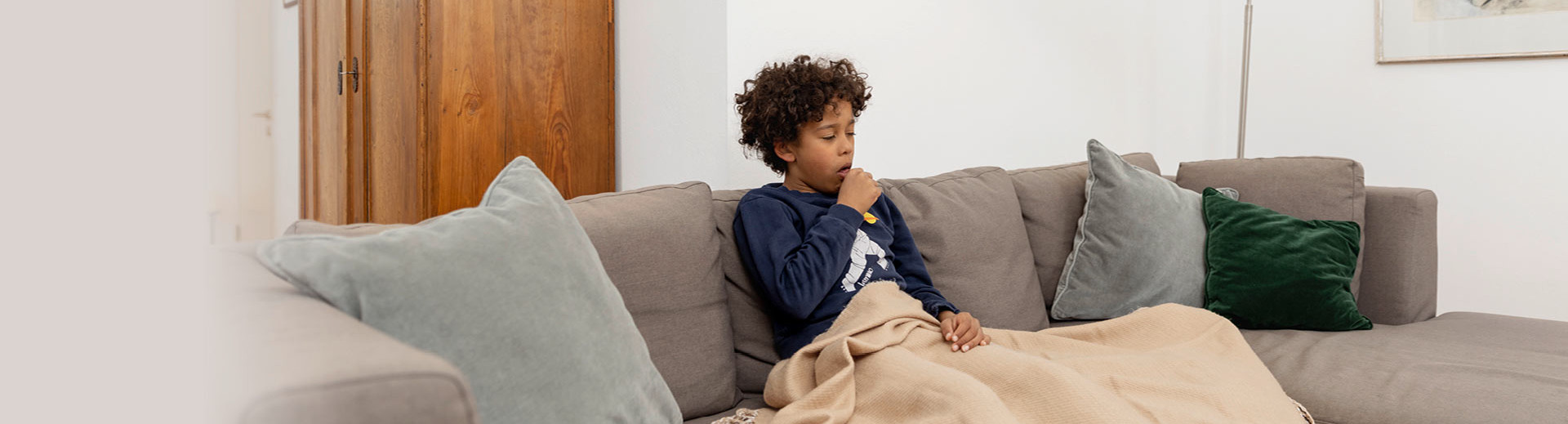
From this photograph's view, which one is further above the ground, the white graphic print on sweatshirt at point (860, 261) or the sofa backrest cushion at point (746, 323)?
the white graphic print on sweatshirt at point (860, 261)

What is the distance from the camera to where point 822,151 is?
1.65 metres

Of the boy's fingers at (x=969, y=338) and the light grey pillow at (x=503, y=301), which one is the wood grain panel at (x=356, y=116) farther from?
the boy's fingers at (x=969, y=338)

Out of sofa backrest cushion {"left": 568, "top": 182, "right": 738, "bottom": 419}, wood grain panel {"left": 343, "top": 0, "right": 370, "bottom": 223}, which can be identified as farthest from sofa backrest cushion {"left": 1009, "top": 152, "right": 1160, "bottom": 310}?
wood grain panel {"left": 343, "top": 0, "right": 370, "bottom": 223}

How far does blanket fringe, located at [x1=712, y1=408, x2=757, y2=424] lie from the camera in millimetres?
1269

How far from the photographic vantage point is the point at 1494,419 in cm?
135

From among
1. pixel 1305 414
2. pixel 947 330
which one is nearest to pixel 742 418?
pixel 947 330

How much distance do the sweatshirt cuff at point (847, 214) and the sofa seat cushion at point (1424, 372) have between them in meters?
0.77

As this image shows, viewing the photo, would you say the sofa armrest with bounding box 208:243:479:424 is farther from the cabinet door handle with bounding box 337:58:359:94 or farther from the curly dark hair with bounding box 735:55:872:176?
the cabinet door handle with bounding box 337:58:359:94

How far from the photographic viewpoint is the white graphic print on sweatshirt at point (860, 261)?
1.52m

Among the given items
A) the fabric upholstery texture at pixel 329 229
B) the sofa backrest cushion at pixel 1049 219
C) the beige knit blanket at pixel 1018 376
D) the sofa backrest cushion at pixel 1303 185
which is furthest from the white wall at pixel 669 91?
the sofa backrest cushion at pixel 1303 185

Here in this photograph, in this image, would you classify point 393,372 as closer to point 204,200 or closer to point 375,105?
point 204,200

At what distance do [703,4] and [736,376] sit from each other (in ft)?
3.18

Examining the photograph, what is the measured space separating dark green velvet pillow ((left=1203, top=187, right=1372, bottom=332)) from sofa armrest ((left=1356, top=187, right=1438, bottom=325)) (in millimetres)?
112

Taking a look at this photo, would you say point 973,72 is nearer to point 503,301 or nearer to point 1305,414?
point 1305,414
